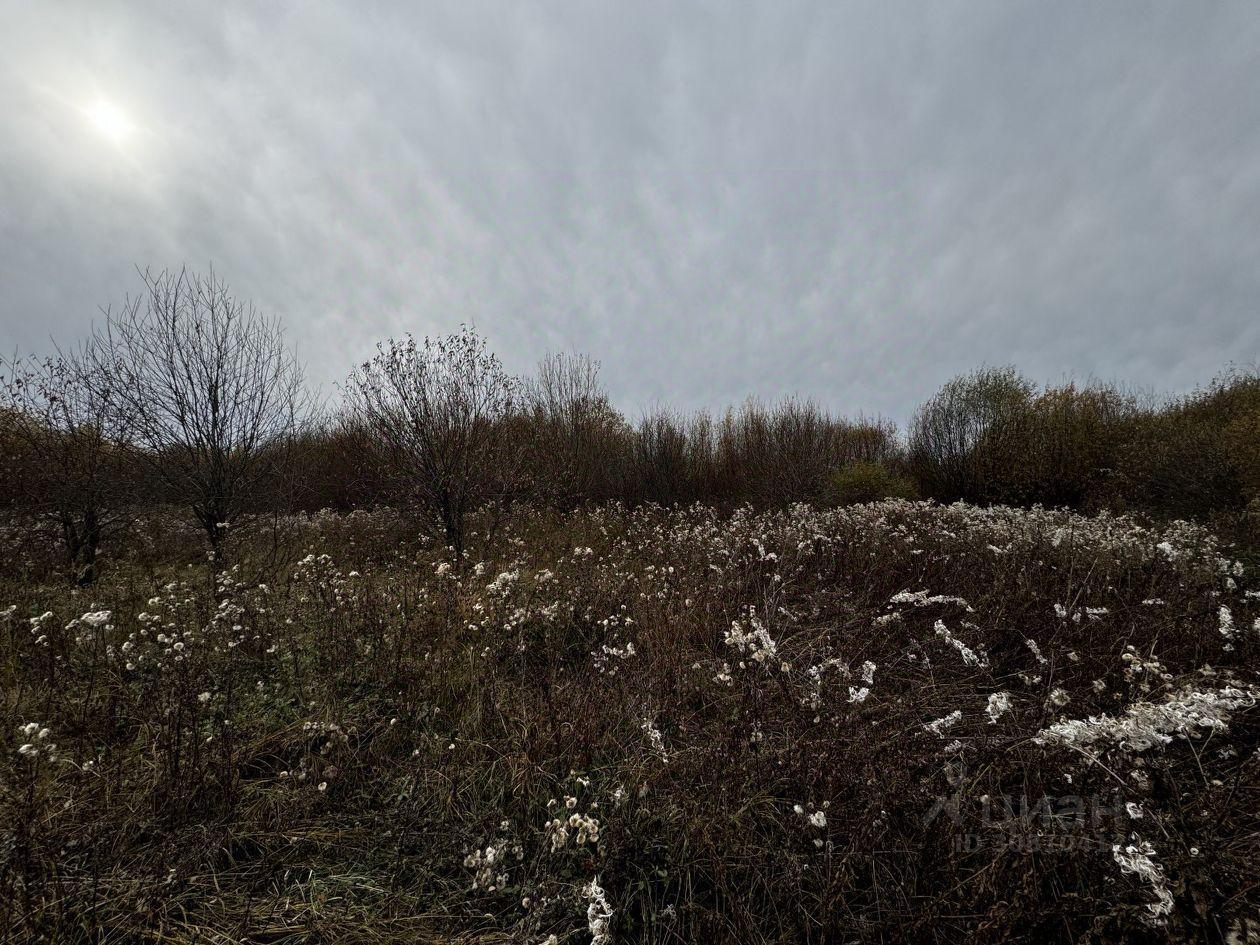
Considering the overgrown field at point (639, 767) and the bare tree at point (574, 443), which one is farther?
the bare tree at point (574, 443)

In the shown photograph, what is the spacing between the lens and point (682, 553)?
21.0 feet

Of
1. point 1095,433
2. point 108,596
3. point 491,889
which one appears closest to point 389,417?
point 108,596

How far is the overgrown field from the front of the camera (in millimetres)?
1668

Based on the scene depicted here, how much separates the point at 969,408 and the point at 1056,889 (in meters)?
15.8

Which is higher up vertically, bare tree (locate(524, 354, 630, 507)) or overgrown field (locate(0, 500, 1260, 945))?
bare tree (locate(524, 354, 630, 507))

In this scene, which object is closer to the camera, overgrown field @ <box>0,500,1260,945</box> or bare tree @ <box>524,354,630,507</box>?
overgrown field @ <box>0,500,1260,945</box>

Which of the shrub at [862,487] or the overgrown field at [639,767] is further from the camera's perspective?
the shrub at [862,487]

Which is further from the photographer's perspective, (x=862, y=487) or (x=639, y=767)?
(x=862, y=487)

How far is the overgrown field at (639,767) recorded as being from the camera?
167cm

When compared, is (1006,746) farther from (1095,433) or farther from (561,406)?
(1095,433)

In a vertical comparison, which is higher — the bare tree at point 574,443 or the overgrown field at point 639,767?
the bare tree at point 574,443

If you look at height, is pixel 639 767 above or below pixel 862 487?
below

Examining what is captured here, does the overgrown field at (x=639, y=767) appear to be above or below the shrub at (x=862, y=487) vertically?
below

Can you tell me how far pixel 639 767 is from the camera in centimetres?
239
